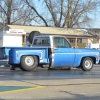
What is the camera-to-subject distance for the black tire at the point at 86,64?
17281 mm

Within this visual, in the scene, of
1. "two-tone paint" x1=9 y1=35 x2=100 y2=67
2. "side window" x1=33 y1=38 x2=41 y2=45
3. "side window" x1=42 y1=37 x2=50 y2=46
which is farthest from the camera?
"side window" x1=33 y1=38 x2=41 y2=45

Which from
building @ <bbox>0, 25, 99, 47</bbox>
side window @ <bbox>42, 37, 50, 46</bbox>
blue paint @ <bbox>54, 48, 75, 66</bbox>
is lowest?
blue paint @ <bbox>54, 48, 75, 66</bbox>

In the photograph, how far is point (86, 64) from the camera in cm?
1744

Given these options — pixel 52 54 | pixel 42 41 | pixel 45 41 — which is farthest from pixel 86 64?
pixel 42 41

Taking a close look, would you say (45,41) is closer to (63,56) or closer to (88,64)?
(63,56)

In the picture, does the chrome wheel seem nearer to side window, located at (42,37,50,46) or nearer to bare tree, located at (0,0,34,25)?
side window, located at (42,37,50,46)

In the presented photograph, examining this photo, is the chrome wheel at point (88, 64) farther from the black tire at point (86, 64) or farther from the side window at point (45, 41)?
the side window at point (45, 41)

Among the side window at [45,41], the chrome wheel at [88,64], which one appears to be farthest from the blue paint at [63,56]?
the chrome wheel at [88,64]

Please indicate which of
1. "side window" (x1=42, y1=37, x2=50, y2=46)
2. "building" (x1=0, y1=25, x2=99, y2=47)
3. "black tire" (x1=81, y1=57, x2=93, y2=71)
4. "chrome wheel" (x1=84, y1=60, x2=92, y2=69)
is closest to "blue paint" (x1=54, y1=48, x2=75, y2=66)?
"side window" (x1=42, y1=37, x2=50, y2=46)

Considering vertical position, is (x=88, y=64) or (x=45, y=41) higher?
(x=45, y=41)

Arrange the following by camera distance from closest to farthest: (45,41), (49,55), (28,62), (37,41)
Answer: (28,62) < (49,55) < (45,41) < (37,41)

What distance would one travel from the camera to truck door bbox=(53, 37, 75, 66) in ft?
→ 53.2

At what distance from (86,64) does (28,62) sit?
355cm

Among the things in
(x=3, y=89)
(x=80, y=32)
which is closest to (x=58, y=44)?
(x=3, y=89)
